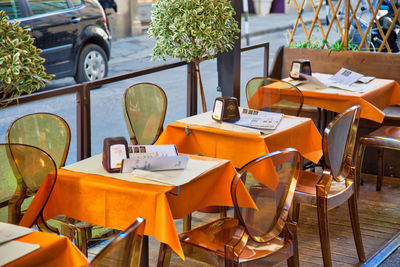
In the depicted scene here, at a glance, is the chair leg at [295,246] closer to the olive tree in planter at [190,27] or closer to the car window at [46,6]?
the olive tree in planter at [190,27]

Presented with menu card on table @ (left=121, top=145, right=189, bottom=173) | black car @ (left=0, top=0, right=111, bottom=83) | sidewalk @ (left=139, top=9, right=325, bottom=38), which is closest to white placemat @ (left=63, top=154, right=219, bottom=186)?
menu card on table @ (left=121, top=145, right=189, bottom=173)

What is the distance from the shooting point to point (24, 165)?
8.89 ft

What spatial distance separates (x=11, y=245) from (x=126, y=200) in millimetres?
622

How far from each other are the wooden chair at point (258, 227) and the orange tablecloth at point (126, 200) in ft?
0.30

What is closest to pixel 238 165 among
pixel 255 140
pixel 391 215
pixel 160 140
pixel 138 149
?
pixel 255 140

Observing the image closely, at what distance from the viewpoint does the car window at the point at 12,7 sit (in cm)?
675

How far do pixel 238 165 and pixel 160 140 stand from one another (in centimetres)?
48

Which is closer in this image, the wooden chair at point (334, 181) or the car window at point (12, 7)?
the wooden chair at point (334, 181)

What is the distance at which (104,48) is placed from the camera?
790cm

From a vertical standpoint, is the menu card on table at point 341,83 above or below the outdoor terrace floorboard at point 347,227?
above

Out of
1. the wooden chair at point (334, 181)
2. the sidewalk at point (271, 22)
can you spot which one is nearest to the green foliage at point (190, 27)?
the wooden chair at point (334, 181)

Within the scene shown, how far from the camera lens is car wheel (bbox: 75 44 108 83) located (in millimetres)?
7414

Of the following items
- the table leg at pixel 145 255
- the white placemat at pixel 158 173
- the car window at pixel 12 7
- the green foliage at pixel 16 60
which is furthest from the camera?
the car window at pixel 12 7

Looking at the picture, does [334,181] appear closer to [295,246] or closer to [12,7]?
[295,246]
